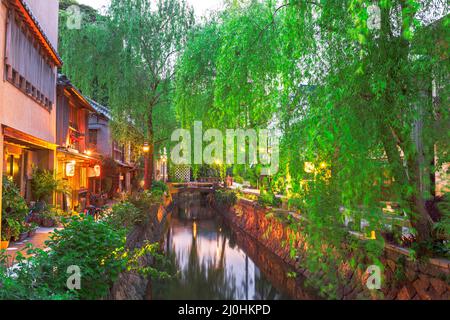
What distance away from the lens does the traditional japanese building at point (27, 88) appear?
32.6ft

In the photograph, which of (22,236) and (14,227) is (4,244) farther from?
(22,236)

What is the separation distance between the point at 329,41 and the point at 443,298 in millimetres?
4580

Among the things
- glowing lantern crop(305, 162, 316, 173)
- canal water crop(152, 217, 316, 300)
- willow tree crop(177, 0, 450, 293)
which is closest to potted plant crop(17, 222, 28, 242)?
canal water crop(152, 217, 316, 300)

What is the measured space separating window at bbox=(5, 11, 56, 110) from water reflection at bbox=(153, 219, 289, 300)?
23.4 ft

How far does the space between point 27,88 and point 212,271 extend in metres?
9.52

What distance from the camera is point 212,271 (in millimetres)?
16938

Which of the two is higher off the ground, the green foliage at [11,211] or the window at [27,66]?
the window at [27,66]

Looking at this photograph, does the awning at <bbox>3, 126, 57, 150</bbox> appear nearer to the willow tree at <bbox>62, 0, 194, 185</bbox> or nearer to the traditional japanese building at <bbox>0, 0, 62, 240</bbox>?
the traditional japanese building at <bbox>0, 0, 62, 240</bbox>

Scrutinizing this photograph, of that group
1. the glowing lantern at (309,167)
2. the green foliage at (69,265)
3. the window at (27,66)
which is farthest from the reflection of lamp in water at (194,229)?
the glowing lantern at (309,167)

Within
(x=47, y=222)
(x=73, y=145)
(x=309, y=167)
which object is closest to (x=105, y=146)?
(x=73, y=145)

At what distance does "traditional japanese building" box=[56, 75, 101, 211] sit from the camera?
17594mm

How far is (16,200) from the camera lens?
11000 millimetres

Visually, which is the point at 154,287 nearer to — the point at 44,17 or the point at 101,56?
the point at 44,17

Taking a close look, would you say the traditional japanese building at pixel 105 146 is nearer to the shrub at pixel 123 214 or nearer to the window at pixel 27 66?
the window at pixel 27 66
